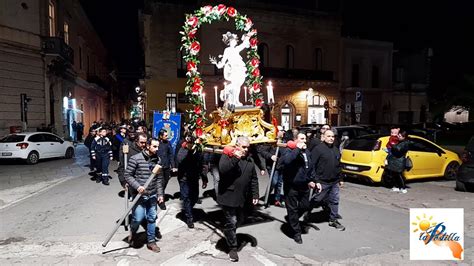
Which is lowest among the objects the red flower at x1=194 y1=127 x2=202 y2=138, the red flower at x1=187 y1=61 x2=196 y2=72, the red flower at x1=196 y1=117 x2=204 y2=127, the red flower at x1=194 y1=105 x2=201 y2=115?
the red flower at x1=194 y1=127 x2=202 y2=138

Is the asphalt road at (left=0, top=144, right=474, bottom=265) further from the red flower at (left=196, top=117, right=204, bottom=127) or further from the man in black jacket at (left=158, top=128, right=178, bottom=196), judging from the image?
the red flower at (left=196, top=117, right=204, bottom=127)

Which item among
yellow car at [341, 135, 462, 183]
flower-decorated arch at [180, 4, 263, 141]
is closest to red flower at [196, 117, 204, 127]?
flower-decorated arch at [180, 4, 263, 141]

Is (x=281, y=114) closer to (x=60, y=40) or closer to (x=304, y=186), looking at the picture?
(x=60, y=40)

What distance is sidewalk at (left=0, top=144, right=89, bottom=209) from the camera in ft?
32.2

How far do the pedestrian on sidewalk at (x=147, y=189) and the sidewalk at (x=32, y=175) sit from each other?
4.97 metres

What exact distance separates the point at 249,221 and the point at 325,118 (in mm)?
26710

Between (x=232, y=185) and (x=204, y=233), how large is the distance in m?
1.61

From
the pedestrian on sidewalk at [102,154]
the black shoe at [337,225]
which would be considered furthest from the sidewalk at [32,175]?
the black shoe at [337,225]

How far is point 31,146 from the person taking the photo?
15406 mm

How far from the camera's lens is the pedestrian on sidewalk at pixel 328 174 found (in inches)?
253

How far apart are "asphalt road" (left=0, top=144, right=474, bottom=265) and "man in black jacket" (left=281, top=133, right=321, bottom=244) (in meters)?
0.41

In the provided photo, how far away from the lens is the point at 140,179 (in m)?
5.49

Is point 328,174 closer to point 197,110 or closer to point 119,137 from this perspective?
point 197,110

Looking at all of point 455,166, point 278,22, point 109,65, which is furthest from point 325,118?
point 109,65
